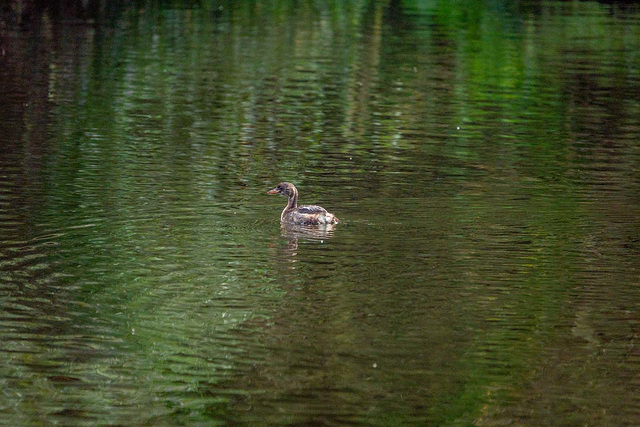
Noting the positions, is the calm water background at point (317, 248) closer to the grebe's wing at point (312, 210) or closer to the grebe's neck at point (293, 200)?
the grebe's wing at point (312, 210)

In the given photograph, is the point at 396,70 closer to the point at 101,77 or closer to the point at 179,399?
the point at 101,77

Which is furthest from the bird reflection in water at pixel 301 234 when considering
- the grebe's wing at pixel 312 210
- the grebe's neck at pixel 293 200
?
the grebe's neck at pixel 293 200

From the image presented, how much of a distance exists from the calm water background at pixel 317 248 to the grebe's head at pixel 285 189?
1.50 feet

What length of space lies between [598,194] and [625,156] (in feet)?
12.4

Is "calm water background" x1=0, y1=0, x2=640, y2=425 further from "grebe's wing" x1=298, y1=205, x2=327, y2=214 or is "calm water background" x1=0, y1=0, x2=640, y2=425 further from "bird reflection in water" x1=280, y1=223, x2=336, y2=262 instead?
"grebe's wing" x1=298, y1=205, x2=327, y2=214

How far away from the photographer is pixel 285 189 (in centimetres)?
1596

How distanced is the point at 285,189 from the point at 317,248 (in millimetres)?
2463

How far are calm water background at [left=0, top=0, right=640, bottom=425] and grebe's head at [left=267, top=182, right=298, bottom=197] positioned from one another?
0.46 metres

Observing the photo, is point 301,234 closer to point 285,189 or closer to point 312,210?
point 312,210

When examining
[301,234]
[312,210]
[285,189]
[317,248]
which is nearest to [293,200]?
[285,189]

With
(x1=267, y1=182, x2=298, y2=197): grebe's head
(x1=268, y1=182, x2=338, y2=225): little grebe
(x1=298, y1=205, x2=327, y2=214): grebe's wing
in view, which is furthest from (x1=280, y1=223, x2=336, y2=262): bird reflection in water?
(x1=267, y1=182, x2=298, y2=197): grebe's head

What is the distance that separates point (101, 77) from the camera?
94.4 feet

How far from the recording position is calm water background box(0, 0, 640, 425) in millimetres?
9523

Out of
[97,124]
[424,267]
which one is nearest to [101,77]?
[97,124]
